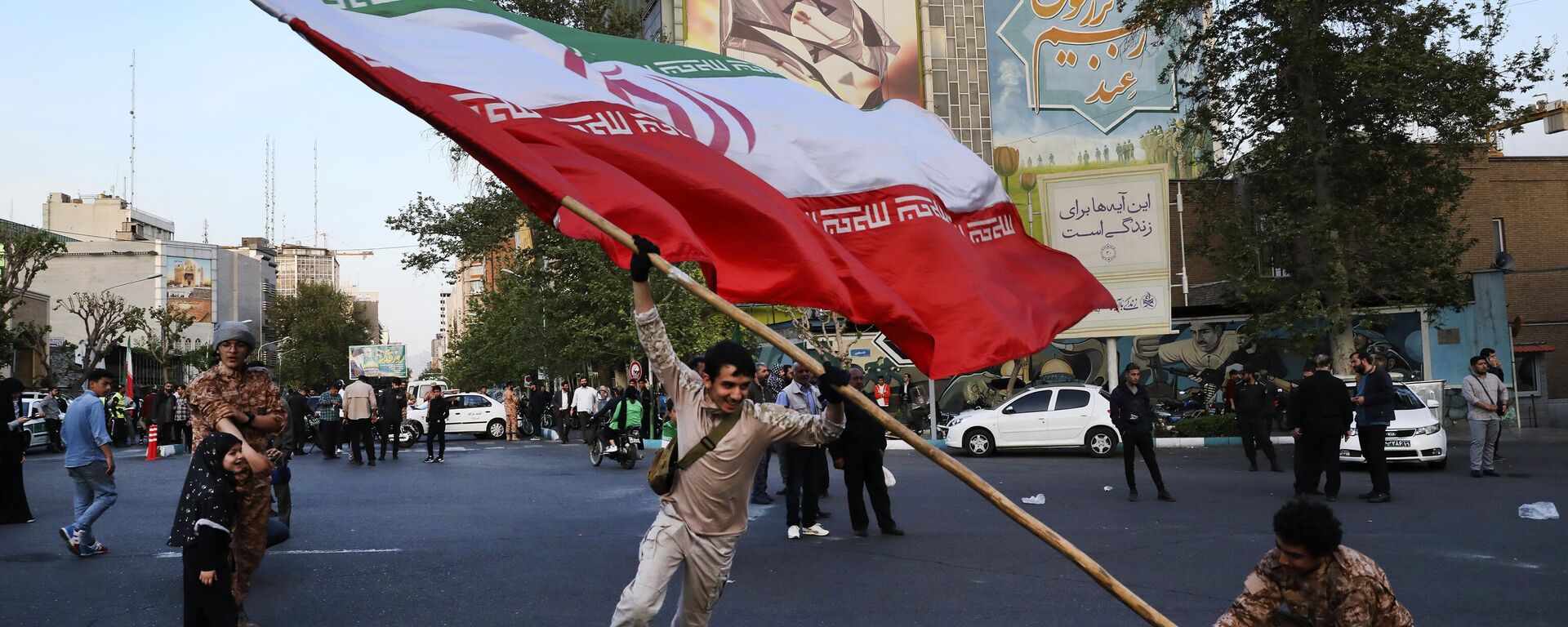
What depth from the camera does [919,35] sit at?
5516 cm

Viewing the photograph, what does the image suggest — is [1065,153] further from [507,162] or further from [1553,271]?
[507,162]

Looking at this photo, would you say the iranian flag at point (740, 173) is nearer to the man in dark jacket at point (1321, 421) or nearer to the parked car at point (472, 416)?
the man in dark jacket at point (1321, 421)

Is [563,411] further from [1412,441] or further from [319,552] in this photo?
[319,552]

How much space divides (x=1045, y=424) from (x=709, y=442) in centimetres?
1822

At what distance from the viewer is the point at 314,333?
100438 mm

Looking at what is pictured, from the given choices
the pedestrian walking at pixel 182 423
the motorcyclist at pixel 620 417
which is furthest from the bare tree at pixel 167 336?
the motorcyclist at pixel 620 417

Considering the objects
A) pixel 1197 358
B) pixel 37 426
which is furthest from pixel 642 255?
pixel 1197 358

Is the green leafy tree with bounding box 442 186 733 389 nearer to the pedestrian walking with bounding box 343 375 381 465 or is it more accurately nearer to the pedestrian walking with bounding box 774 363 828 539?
the pedestrian walking with bounding box 343 375 381 465

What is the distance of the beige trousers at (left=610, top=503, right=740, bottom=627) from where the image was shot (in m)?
5.02

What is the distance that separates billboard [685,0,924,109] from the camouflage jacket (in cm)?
4612

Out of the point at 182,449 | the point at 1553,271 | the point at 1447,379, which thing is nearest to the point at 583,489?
the point at 182,449

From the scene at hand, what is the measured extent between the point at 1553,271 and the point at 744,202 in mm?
40595

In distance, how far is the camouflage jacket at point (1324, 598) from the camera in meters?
4.18

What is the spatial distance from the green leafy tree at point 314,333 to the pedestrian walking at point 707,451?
9935cm
